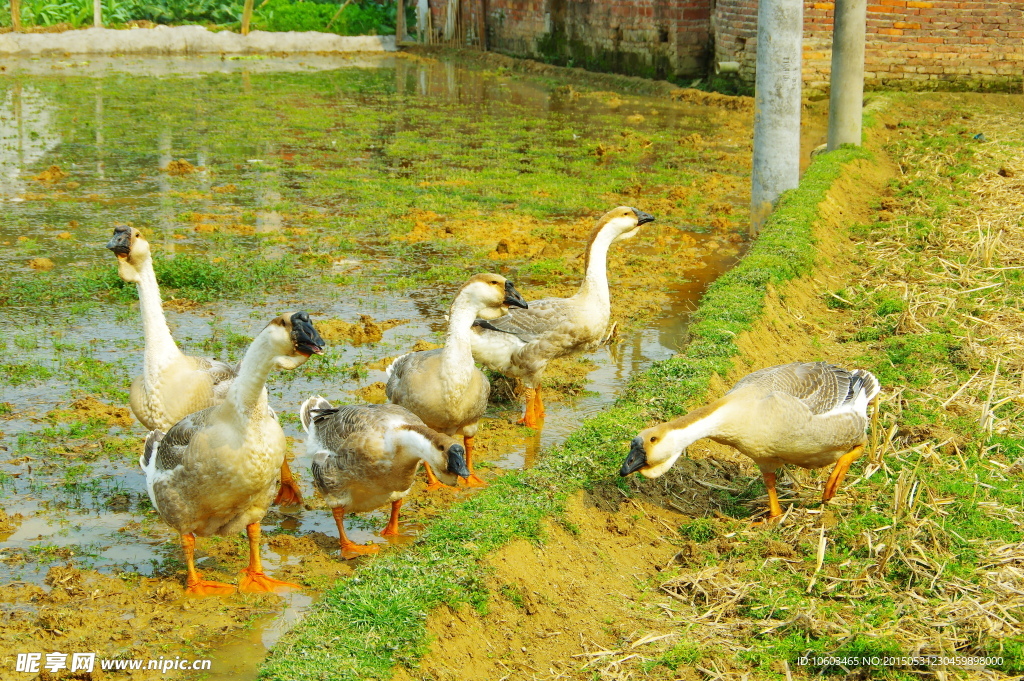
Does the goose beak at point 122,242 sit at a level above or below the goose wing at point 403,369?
above

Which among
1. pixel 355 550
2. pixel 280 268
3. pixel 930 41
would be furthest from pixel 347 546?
pixel 930 41

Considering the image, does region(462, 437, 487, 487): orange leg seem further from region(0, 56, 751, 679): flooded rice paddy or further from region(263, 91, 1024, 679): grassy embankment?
region(263, 91, 1024, 679): grassy embankment

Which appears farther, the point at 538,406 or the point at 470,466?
the point at 538,406

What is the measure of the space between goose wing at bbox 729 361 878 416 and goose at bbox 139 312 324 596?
2800mm

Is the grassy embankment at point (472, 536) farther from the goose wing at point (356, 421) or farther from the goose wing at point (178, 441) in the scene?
the goose wing at point (178, 441)

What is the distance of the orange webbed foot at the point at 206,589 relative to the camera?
19.3ft

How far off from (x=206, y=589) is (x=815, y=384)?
3.79 metres

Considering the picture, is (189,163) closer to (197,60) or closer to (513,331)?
(513,331)

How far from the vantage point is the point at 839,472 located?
6348 millimetres

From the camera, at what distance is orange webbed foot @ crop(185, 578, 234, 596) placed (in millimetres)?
5871

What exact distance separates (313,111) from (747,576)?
1892cm

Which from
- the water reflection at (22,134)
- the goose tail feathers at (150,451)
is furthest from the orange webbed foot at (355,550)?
the water reflection at (22,134)

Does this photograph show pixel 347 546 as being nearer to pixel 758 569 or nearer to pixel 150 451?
pixel 150 451

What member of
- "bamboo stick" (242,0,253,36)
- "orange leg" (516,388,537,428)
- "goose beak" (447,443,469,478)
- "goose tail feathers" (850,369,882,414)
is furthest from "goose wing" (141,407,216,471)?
"bamboo stick" (242,0,253,36)
